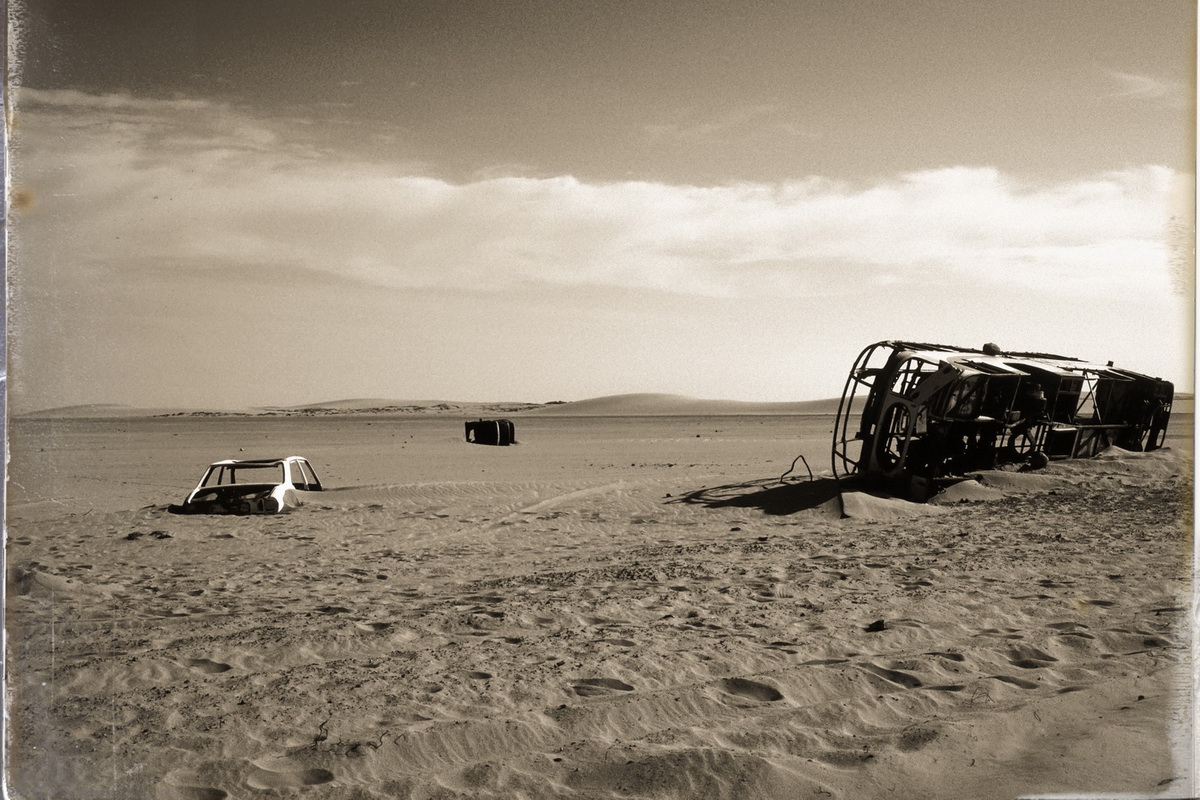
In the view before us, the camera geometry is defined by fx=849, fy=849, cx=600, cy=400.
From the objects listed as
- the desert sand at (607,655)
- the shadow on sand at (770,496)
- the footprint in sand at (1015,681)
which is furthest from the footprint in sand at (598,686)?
the shadow on sand at (770,496)

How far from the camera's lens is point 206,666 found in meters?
4.64

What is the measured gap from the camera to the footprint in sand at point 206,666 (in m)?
4.57

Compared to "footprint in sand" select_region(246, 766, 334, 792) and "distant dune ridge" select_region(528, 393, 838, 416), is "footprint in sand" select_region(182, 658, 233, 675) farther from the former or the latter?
"distant dune ridge" select_region(528, 393, 838, 416)

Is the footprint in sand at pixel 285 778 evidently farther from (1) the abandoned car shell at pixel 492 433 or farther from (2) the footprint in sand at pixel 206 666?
(1) the abandoned car shell at pixel 492 433

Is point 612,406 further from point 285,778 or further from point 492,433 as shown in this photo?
point 285,778

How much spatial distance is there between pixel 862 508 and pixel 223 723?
7.27m

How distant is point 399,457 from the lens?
23.7 meters

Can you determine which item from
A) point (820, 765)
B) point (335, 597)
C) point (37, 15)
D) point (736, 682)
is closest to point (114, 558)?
point (335, 597)

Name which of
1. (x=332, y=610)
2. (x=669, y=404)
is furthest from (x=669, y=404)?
(x=332, y=610)

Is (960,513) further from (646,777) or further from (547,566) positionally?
(646,777)

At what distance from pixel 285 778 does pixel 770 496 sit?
856 centimetres

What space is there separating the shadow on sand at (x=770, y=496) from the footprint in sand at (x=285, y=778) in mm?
7358

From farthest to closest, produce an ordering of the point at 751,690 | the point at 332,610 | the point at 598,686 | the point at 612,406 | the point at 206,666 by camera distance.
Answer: the point at 612,406 → the point at 332,610 → the point at 206,666 → the point at 598,686 → the point at 751,690

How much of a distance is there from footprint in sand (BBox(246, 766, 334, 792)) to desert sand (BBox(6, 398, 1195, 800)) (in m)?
0.01
